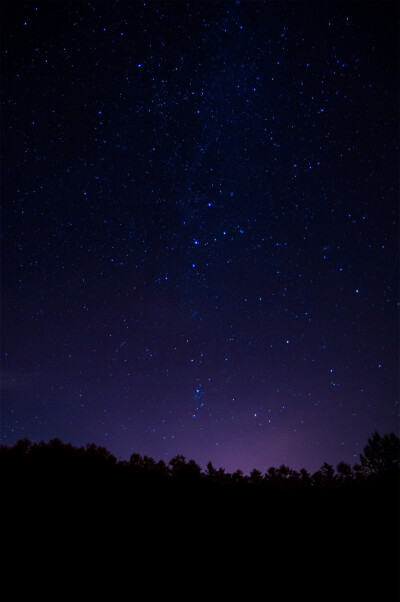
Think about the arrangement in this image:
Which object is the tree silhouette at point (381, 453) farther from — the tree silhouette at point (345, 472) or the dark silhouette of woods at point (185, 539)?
the dark silhouette of woods at point (185, 539)

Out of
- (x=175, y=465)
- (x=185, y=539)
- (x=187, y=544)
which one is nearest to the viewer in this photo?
(x=187, y=544)

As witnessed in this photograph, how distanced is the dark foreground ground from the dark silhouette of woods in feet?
0.07

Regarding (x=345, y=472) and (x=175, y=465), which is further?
(x=345, y=472)

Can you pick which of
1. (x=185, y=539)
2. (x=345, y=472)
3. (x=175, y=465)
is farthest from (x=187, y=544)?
(x=345, y=472)

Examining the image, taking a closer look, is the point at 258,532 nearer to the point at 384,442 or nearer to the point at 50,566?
the point at 50,566

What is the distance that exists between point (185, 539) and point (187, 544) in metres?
0.21

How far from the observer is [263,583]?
18.1 ft

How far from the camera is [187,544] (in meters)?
6.70

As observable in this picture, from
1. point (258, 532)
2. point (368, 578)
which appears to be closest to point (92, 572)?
point (258, 532)

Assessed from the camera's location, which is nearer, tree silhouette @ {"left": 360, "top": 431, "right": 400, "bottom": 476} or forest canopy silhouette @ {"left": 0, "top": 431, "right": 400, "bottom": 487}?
forest canopy silhouette @ {"left": 0, "top": 431, "right": 400, "bottom": 487}

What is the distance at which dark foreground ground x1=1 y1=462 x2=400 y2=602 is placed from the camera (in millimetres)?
5285

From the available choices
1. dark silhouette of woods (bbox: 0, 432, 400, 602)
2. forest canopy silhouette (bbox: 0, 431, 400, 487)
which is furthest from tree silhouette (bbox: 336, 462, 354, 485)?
dark silhouette of woods (bbox: 0, 432, 400, 602)

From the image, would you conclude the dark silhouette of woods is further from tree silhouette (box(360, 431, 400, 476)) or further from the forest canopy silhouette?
tree silhouette (box(360, 431, 400, 476))

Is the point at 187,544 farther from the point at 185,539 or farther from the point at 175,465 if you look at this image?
the point at 175,465
